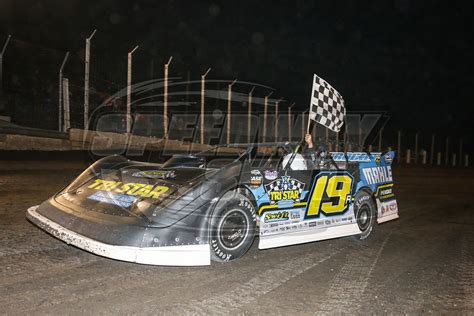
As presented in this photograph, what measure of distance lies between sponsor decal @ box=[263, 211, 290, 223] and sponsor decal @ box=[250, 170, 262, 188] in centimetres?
34

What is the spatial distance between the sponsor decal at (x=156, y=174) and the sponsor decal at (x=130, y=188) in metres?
0.20

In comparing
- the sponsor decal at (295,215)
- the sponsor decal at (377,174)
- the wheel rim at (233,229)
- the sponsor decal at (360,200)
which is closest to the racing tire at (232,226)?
the wheel rim at (233,229)

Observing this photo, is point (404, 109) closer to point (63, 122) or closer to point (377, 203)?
point (63, 122)

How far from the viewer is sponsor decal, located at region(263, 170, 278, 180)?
4594 millimetres

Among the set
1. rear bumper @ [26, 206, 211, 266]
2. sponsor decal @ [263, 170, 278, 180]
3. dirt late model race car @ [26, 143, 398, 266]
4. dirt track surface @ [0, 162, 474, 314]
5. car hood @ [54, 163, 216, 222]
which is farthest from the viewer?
sponsor decal @ [263, 170, 278, 180]

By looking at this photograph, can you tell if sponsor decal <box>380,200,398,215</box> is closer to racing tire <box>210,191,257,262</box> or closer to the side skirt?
the side skirt

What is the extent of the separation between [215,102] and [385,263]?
19.4 meters

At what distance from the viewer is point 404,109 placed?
135 feet

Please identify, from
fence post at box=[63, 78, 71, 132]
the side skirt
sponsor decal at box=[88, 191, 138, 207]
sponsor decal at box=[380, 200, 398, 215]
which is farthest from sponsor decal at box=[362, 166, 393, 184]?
fence post at box=[63, 78, 71, 132]

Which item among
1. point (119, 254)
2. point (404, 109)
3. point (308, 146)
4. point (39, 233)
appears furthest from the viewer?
point (404, 109)

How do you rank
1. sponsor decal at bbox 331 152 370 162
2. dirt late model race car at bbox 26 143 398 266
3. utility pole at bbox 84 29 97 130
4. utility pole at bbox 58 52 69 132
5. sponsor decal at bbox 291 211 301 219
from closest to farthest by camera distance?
1. dirt late model race car at bbox 26 143 398 266
2. sponsor decal at bbox 291 211 301 219
3. sponsor decal at bbox 331 152 370 162
4. utility pole at bbox 58 52 69 132
5. utility pole at bbox 84 29 97 130

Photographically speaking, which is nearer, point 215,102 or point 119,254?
point 119,254

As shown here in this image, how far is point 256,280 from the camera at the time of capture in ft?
12.4

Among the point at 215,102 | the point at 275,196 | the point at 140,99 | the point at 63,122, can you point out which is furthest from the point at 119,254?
the point at 215,102
